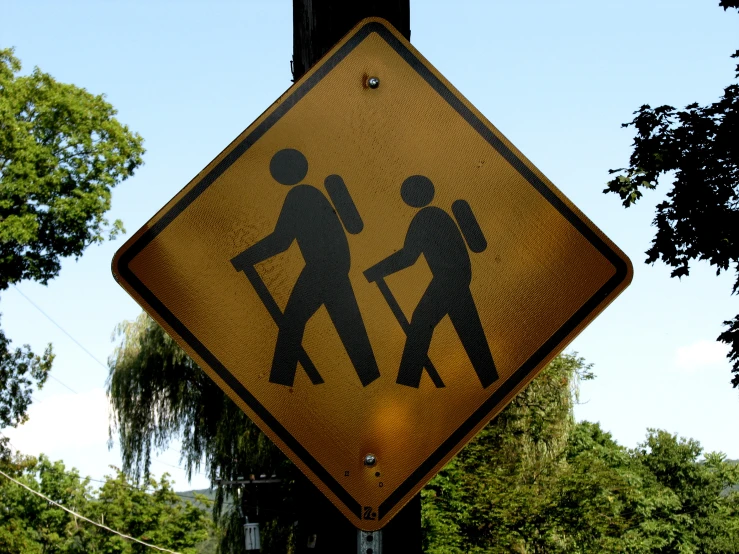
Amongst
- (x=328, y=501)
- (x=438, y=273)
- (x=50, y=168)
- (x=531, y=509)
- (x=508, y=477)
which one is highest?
(x=50, y=168)

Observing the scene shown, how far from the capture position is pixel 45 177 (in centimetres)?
2575

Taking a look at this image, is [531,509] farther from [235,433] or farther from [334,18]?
[334,18]

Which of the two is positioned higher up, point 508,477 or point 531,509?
point 508,477

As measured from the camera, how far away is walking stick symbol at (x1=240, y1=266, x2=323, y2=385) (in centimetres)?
207

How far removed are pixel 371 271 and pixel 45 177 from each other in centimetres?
2544

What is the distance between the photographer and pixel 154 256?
2.18 meters

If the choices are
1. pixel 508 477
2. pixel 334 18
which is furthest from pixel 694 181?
pixel 508 477

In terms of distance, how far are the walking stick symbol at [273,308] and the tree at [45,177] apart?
2431 cm

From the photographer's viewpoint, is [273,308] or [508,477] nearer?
[273,308]

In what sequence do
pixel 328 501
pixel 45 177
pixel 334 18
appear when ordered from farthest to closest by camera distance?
pixel 45 177
pixel 334 18
pixel 328 501

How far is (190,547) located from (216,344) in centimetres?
4517

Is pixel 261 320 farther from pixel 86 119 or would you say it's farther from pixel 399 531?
pixel 86 119

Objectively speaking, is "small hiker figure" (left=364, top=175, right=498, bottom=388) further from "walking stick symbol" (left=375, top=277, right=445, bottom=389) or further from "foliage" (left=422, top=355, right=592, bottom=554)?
"foliage" (left=422, top=355, right=592, bottom=554)

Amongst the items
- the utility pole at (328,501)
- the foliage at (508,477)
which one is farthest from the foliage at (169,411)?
the utility pole at (328,501)
